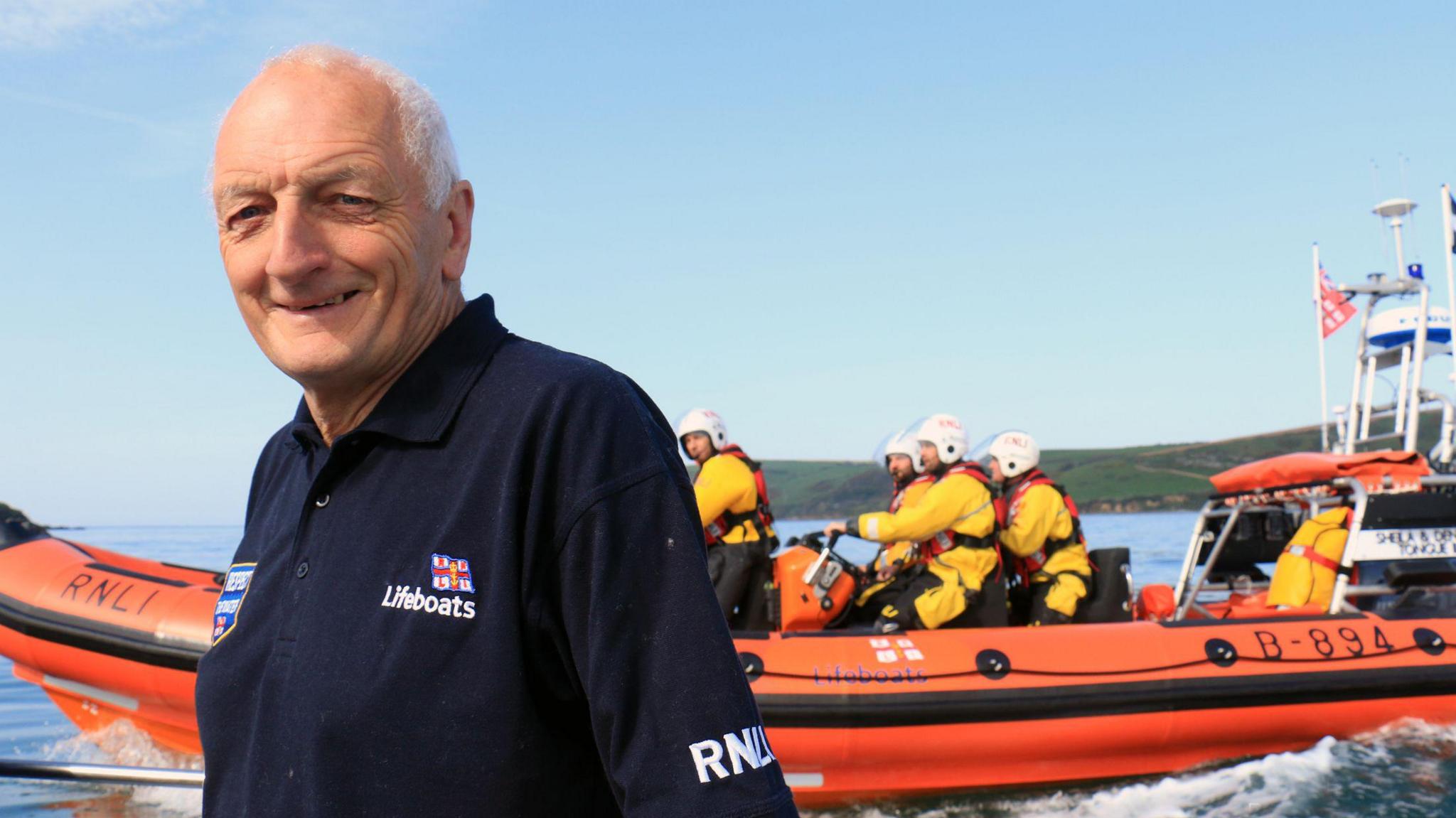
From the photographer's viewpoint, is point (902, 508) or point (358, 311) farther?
point (902, 508)

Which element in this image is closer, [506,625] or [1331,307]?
[506,625]

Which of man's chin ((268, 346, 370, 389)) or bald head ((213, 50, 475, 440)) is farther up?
bald head ((213, 50, 475, 440))

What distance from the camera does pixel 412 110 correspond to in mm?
985

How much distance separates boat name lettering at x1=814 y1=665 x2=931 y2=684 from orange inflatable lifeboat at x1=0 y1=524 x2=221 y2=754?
294 cm

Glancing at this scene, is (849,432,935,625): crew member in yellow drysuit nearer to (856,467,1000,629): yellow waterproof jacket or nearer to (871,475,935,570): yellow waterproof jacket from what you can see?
(871,475,935,570): yellow waterproof jacket

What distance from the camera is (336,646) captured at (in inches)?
35.6

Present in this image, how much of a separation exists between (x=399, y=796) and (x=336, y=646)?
5.1 inches

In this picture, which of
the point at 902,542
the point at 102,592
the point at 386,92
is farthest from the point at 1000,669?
the point at 386,92

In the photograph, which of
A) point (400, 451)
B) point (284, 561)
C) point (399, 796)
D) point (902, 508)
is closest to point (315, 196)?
point (400, 451)

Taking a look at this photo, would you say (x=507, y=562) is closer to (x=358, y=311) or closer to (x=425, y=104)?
(x=358, y=311)

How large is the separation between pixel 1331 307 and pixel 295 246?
9.58 meters

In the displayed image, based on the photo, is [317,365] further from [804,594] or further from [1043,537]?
[1043,537]

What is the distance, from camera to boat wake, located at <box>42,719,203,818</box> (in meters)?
5.47

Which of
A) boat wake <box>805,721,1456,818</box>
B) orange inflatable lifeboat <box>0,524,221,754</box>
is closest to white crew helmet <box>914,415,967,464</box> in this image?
boat wake <box>805,721,1456,818</box>
